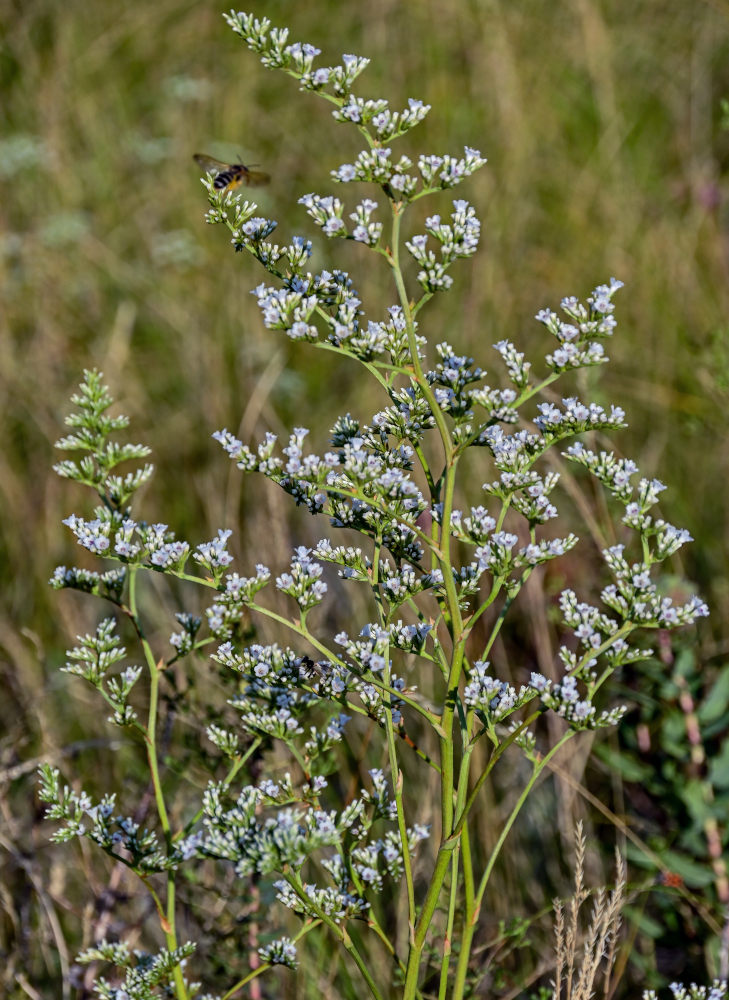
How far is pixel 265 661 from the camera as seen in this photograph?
5.02 feet

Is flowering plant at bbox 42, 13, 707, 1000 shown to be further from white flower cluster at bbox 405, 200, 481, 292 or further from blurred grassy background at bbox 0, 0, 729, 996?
blurred grassy background at bbox 0, 0, 729, 996

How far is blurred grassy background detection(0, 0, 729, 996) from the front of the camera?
4.12 metres

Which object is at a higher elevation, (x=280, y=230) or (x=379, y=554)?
(x=280, y=230)

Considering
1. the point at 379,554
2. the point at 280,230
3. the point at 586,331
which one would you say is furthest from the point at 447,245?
the point at 280,230

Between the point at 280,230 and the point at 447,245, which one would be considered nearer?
the point at 447,245

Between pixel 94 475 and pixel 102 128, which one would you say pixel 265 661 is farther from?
pixel 102 128

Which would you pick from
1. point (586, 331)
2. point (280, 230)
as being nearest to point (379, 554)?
point (586, 331)

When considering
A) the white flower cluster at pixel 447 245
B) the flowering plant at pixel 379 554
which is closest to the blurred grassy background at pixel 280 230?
the flowering plant at pixel 379 554

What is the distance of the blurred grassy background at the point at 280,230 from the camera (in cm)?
412

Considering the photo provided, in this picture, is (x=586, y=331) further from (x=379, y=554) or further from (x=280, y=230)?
(x=280, y=230)

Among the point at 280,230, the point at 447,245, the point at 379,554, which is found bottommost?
the point at 379,554

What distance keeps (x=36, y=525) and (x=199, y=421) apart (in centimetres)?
88

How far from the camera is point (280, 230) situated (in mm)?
5918

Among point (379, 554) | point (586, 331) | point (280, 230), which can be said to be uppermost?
point (280, 230)
